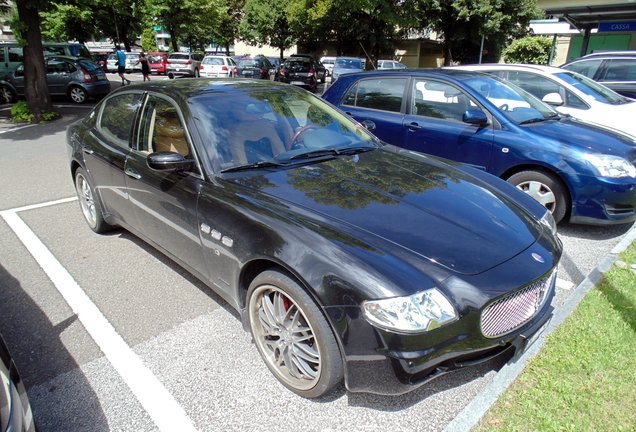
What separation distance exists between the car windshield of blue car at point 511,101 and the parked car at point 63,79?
14.1 metres

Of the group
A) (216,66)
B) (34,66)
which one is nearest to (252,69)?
(216,66)

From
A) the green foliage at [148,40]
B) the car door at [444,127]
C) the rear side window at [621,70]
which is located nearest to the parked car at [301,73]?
the rear side window at [621,70]

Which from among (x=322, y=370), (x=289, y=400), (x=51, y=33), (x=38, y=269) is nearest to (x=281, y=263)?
(x=322, y=370)

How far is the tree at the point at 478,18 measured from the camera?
101 feet

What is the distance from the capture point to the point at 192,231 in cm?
287

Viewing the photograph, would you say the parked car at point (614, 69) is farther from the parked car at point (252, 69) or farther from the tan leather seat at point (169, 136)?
the parked car at point (252, 69)

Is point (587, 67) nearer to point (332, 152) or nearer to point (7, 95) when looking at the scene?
point (332, 152)

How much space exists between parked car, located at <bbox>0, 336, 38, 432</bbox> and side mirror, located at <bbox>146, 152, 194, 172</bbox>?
1367 mm

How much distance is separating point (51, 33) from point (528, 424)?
43915 millimetres

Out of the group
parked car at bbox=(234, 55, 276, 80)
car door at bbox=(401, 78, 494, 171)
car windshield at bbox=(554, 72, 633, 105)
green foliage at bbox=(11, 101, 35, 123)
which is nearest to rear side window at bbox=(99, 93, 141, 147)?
car door at bbox=(401, 78, 494, 171)

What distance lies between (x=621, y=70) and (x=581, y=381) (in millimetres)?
9881

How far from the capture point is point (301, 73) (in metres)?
20.6

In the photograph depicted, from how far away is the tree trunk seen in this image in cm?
1080

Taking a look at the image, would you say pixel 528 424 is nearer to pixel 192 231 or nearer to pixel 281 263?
pixel 281 263
